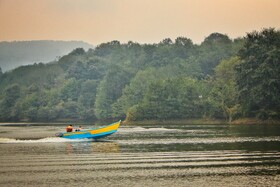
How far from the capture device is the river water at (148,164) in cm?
3625

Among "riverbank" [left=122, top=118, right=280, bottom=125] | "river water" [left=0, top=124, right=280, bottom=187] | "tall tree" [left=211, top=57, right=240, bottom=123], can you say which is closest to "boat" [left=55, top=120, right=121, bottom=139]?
"river water" [left=0, top=124, right=280, bottom=187]

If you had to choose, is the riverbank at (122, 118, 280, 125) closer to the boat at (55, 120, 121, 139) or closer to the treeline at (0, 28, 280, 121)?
the treeline at (0, 28, 280, 121)

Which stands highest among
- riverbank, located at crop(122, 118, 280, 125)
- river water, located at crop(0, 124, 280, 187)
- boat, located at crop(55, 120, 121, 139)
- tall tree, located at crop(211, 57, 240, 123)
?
tall tree, located at crop(211, 57, 240, 123)

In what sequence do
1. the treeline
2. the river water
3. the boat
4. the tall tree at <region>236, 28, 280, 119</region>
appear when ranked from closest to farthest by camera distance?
the river water < the boat < the tall tree at <region>236, 28, 280, 119</region> < the treeline

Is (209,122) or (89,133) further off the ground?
(209,122)

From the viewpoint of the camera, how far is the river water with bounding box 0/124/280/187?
36.2m

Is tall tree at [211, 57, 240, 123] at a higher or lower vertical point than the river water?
higher

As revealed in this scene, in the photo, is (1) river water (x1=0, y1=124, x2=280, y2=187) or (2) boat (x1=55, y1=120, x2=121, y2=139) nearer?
(1) river water (x1=0, y1=124, x2=280, y2=187)

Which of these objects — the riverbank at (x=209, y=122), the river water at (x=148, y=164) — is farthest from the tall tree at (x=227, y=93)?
the river water at (x=148, y=164)

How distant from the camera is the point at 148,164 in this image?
144 feet

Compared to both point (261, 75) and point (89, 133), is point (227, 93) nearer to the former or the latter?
point (261, 75)

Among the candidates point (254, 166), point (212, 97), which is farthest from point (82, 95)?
point (254, 166)

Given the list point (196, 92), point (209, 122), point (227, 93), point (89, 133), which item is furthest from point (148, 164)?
point (196, 92)

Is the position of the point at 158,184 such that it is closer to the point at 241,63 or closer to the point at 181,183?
the point at 181,183
